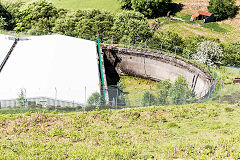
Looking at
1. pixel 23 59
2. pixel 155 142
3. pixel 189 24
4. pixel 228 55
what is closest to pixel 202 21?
pixel 189 24

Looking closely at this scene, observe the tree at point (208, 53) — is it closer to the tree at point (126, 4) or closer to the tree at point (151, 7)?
the tree at point (151, 7)

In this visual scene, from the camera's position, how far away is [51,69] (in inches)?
1699

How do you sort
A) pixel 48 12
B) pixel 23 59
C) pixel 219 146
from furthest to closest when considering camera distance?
pixel 48 12 < pixel 23 59 < pixel 219 146

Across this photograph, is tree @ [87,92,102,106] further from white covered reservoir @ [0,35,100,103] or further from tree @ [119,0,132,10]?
tree @ [119,0,132,10]

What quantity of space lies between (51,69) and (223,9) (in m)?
72.3

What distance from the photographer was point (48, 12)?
74.4 metres

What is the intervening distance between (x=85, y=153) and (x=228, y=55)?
1663 inches

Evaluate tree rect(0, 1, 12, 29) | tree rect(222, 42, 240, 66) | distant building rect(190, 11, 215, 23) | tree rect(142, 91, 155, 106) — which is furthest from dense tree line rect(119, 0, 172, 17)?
tree rect(142, 91, 155, 106)

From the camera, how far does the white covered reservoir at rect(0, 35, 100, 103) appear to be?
36.5 meters

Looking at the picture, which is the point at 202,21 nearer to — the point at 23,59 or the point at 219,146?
the point at 23,59

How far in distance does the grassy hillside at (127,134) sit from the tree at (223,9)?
71609 mm

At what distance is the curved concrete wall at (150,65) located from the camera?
5084 centimetres

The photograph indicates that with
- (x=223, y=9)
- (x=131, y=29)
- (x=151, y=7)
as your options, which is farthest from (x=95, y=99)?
(x=223, y=9)

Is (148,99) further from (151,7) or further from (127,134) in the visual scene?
(151,7)
